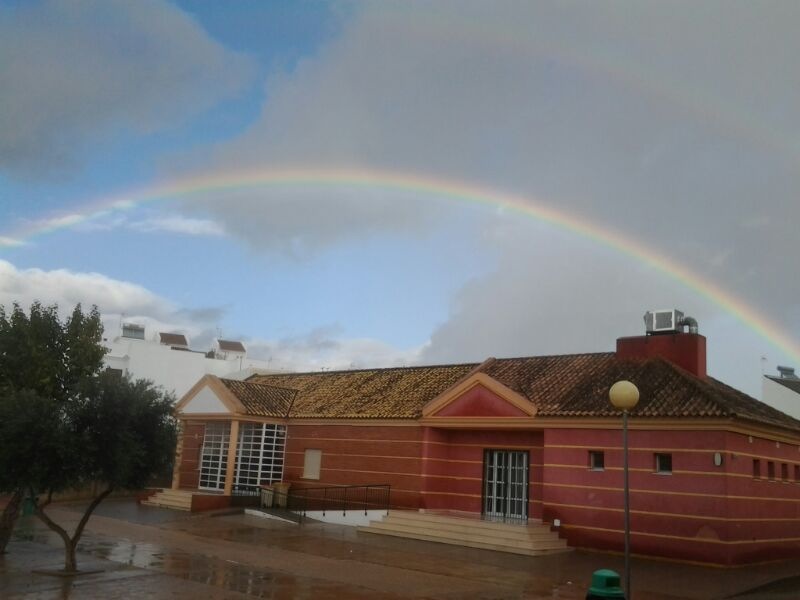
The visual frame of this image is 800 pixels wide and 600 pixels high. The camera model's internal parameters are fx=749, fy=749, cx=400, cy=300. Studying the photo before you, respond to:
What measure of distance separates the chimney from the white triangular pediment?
16.9 meters

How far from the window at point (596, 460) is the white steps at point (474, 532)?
226 centimetres

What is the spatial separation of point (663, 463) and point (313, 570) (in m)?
10.3

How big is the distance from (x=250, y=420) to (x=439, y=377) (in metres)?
8.14

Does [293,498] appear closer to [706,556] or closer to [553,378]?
[553,378]

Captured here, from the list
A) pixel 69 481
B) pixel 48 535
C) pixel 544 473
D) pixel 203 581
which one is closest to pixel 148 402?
pixel 69 481

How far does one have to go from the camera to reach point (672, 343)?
78.6ft

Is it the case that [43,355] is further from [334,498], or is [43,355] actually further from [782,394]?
Result: [782,394]

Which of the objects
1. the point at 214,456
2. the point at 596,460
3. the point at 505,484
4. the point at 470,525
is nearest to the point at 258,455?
the point at 214,456

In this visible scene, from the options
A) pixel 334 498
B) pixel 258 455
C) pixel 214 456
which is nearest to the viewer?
pixel 334 498

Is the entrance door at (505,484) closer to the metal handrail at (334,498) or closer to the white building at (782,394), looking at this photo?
the metal handrail at (334,498)

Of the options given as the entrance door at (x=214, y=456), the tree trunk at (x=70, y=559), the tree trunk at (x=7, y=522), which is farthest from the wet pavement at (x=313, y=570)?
the entrance door at (x=214, y=456)

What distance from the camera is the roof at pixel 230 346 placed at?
67938 mm

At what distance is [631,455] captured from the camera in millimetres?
21141

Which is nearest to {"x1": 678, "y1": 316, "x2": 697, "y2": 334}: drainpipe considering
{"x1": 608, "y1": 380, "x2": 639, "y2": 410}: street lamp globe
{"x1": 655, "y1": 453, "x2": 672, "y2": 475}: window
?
{"x1": 655, "y1": 453, "x2": 672, "y2": 475}: window
